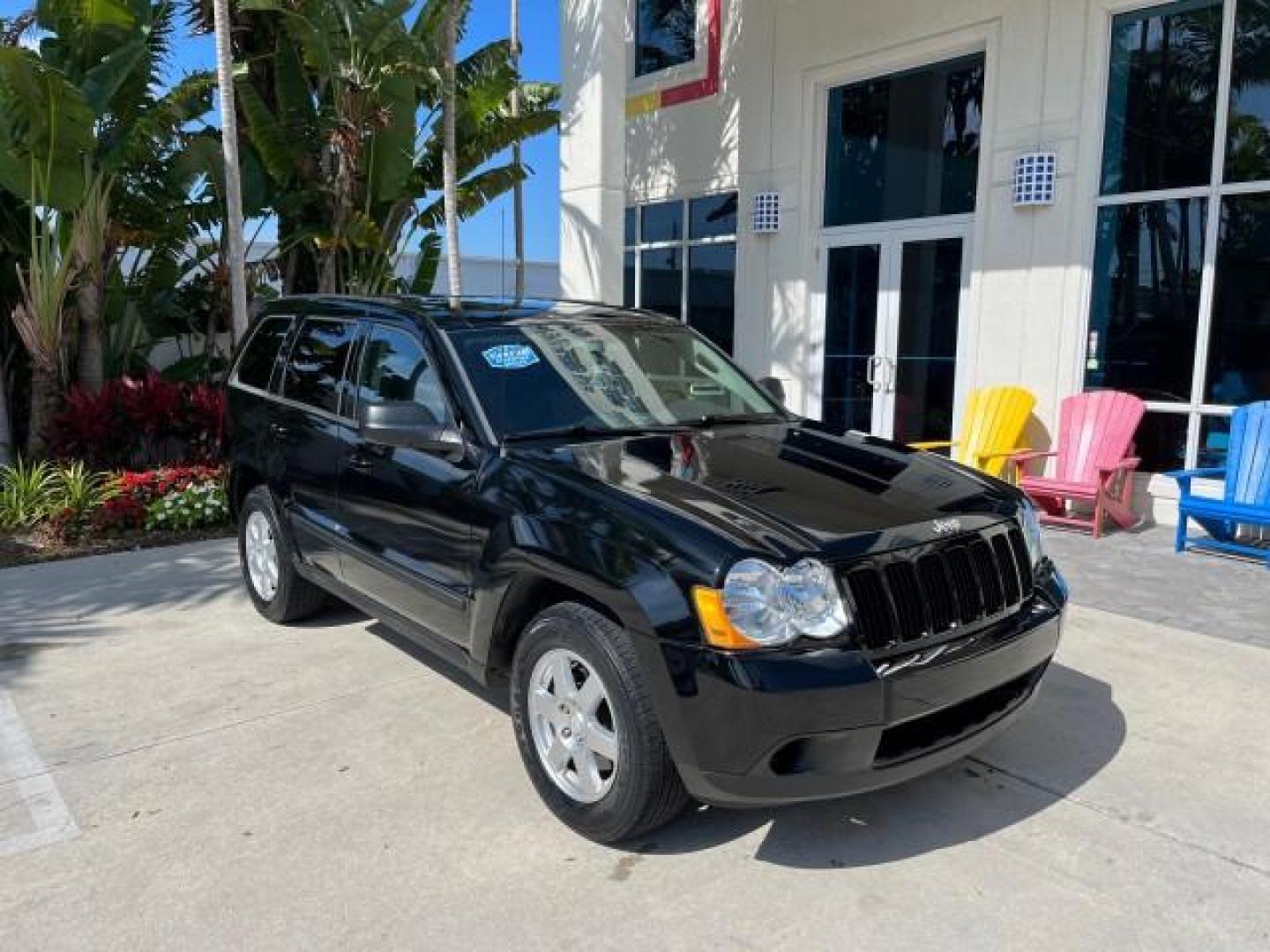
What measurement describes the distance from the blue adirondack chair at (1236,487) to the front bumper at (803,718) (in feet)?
15.5

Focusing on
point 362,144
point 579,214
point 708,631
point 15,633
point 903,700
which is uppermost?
point 362,144

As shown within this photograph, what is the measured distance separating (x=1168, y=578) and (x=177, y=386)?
8.37m

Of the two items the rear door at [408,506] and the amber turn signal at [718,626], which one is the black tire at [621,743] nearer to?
the amber turn signal at [718,626]

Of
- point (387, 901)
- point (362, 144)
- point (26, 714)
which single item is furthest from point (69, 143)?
point (387, 901)

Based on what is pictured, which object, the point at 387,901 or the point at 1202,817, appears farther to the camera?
the point at 1202,817

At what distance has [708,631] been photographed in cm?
280

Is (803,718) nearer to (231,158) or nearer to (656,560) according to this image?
(656,560)

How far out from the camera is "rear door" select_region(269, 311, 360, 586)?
15.4 ft

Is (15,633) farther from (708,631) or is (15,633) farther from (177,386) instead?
(708,631)

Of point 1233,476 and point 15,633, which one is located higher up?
point 1233,476

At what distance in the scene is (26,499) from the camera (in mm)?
7945

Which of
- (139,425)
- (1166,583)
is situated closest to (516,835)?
(1166,583)

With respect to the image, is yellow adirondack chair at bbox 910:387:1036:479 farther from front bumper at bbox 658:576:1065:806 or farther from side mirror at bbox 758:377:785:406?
front bumper at bbox 658:576:1065:806

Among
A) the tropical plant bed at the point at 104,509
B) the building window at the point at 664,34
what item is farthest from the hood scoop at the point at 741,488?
the building window at the point at 664,34
